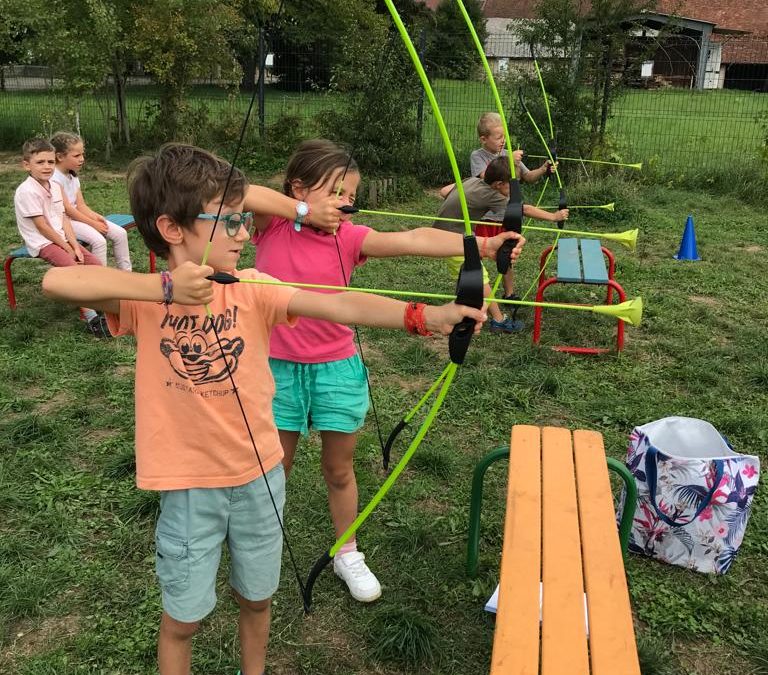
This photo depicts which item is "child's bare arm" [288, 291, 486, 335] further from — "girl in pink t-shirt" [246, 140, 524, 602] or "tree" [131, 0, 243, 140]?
"tree" [131, 0, 243, 140]

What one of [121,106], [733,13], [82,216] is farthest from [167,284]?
[733,13]

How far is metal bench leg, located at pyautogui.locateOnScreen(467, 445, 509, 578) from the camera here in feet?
8.51

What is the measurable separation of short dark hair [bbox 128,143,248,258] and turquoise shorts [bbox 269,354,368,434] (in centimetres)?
71

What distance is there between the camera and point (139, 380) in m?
1.81

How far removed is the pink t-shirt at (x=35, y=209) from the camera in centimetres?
498

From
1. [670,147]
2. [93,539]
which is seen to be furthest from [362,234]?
[670,147]

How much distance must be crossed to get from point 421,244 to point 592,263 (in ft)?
9.98

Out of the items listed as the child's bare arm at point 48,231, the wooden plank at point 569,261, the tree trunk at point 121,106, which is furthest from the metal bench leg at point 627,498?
the tree trunk at point 121,106

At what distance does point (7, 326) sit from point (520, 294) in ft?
12.2

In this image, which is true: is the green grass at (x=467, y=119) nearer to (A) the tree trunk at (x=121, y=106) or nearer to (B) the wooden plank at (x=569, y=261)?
(A) the tree trunk at (x=121, y=106)

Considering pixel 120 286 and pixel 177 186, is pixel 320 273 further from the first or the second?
pixel 120 286

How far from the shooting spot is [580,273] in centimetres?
495

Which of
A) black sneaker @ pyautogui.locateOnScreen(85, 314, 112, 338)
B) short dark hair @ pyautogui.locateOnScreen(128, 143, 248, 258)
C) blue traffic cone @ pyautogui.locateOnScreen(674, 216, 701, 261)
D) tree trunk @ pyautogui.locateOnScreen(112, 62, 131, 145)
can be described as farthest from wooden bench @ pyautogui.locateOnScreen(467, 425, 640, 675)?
tree trunk @ pyautogui.locateOnScreen(112, 62, 131, 145)

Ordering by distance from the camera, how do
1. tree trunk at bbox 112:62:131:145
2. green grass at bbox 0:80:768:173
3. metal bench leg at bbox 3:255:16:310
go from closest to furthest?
metal bench leg at bbox 3:255:16:310
green grass at bbox 0:80:768:173
tree trunk at bbox 112:62:131:145
